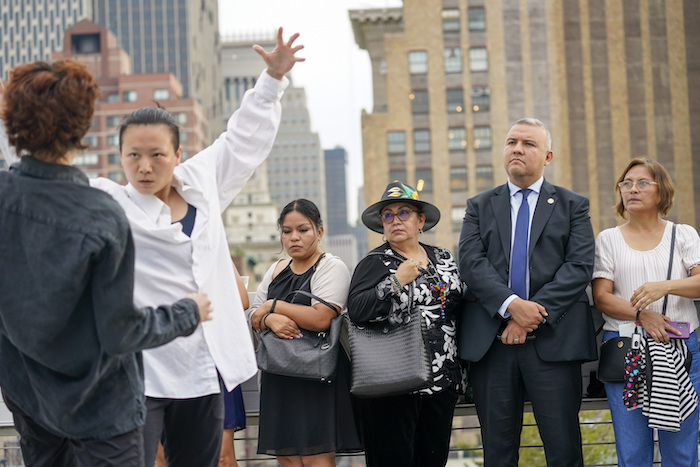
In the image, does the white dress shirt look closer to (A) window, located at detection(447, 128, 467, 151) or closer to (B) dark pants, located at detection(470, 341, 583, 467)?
(B) dark pants, located at detection(470, 341, 583, 467)

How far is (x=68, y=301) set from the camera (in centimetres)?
222

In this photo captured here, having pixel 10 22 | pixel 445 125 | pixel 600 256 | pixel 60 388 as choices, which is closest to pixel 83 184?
pixel 60 388

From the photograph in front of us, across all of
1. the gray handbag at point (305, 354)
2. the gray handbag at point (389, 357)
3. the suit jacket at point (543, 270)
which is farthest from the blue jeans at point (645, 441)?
the gray handbag at point (305, 354)

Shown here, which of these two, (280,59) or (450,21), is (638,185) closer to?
(280,59)

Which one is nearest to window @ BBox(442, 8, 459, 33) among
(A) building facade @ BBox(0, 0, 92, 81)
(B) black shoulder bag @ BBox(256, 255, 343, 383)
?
(B) black shoulder bag @ BBox(256, 255, 343, 383)

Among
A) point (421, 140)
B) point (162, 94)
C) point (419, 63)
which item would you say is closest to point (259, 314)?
point (421, 140)

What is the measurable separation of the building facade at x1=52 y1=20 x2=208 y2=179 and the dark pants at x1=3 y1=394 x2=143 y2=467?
289 ft

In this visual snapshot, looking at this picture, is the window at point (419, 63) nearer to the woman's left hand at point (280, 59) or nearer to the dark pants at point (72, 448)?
the woman's left hand at point (280, 59)

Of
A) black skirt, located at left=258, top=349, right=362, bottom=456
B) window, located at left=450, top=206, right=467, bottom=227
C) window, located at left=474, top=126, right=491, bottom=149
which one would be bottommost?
black skirt, located at left=258, top=349, right=362, bottom=456

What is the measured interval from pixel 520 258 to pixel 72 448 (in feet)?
7.98

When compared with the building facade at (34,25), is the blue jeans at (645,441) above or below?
below

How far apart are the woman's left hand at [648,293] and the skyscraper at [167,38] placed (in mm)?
112874

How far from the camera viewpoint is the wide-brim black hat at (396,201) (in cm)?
418

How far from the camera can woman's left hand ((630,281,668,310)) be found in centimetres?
391
